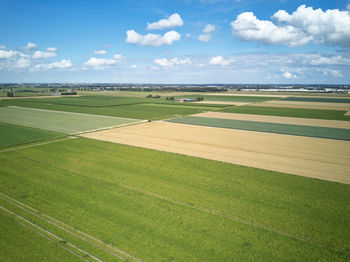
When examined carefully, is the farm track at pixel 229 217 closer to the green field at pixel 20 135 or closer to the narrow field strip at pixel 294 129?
the green field at pixel 20 135

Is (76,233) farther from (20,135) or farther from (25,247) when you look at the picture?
(20,135)


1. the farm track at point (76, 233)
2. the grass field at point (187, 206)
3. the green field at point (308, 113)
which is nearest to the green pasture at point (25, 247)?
the grass field at point (187, 206)

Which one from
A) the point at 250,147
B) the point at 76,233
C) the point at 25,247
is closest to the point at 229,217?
the point at 76,233

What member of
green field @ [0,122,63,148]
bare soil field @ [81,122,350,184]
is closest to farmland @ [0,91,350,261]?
bare soil field @ [81,122,350,184]

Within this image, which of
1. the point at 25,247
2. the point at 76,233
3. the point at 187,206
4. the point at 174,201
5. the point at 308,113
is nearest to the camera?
the point at 25,247

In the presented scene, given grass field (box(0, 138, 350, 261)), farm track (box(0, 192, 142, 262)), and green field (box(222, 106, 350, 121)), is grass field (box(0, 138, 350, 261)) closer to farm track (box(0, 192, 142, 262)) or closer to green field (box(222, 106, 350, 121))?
farm track (box(0, 192, 142, 262))
